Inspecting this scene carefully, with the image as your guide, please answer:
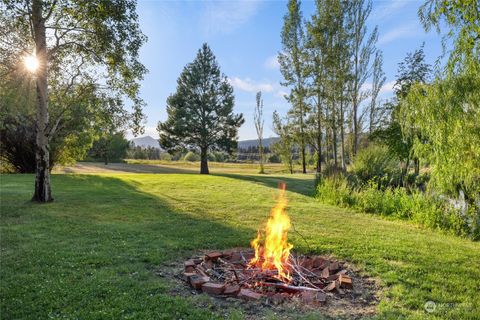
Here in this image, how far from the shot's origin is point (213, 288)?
3094mm

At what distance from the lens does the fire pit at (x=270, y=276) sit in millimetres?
3082

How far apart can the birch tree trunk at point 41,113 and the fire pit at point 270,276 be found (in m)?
6.35

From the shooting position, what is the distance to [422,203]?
7.01 m

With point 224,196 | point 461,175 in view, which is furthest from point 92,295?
point 224,196

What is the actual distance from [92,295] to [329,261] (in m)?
2.90

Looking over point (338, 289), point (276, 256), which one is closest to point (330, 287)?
point (338, 289)

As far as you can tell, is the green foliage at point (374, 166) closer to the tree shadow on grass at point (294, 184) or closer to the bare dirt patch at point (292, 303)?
the tree shadow on grass at point (294, 184)

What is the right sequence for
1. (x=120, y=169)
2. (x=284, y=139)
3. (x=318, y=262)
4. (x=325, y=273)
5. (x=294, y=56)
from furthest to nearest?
1. (x=120, y=169)
2. (x=284, y=139)
3. (x=294, y=56)
4. (x=318, y=262)
5. (x=325, y=273)

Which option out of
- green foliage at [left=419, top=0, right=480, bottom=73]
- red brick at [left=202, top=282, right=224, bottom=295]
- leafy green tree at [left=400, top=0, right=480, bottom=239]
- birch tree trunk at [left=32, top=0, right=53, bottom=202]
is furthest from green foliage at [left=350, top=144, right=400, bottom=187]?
birch tree trunk at [left=32, top=0, right=53, bottom=202]

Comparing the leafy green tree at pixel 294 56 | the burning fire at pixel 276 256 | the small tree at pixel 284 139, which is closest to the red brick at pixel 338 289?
the burning fire at pixel 276 256

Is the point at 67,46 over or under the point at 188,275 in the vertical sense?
over

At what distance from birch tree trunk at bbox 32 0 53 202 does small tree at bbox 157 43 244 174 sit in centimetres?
1423

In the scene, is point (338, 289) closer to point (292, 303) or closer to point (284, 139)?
point (292, 303)

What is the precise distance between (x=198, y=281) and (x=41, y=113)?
7.46 metres
